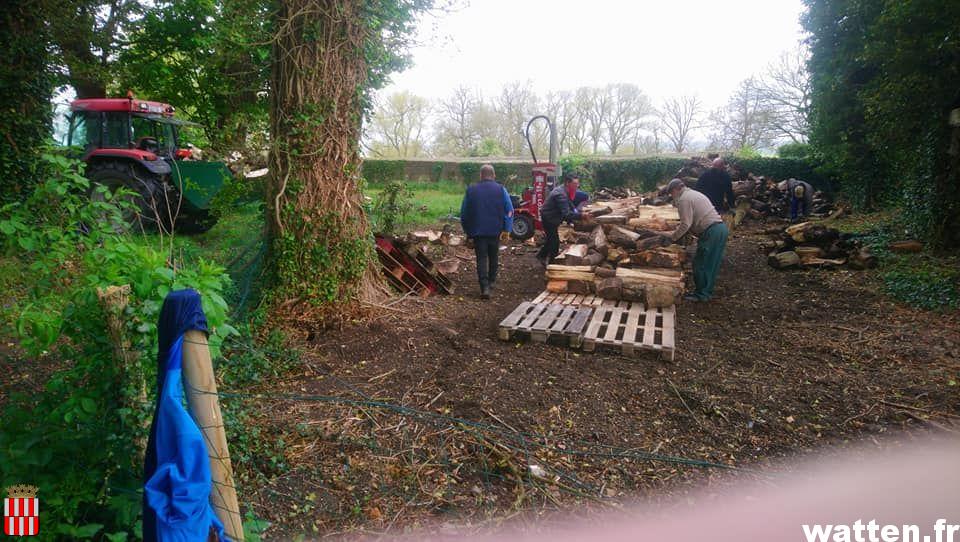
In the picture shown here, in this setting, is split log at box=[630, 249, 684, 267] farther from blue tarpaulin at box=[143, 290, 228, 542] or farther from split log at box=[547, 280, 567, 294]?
blue tarpaulin at box=[143, 290, 228, 542]

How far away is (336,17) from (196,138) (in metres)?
9.92

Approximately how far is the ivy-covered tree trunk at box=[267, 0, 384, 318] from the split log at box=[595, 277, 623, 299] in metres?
3.27

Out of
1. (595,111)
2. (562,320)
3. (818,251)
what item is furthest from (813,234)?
(595,111)

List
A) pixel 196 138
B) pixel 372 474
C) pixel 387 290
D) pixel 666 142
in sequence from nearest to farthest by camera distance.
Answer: pixel 372 474, pixel 387 290, pixel 196 138, pixel 666 142

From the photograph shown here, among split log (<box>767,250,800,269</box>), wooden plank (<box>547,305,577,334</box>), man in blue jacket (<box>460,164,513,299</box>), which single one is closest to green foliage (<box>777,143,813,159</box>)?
split log (<box>767,250,800,269</box>)

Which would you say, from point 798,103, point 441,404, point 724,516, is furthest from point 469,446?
point 798,103

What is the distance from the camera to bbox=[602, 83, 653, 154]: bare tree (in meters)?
43.9

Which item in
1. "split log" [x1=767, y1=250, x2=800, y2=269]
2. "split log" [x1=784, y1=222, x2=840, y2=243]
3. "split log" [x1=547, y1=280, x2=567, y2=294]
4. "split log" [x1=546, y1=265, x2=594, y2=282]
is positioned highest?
"split log" [x1=784, y1=222, x2=840, y2=243]

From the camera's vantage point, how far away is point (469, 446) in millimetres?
3605

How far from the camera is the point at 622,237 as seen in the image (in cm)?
817

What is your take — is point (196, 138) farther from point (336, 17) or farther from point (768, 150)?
point (768, 150)

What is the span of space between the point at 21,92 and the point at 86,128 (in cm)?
214

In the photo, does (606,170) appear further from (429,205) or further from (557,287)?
(557,287)

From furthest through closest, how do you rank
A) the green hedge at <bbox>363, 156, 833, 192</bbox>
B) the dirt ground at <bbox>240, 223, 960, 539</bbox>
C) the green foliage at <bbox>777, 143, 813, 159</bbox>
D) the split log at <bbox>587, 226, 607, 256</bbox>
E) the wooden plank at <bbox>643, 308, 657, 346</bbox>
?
the green foliage at <bbox>777, 143, 813, 159</bbox>
the green hedge at <bbox>363, 156, 833, 192</bbox>
the split log at <bbox>587, 226, 607, 256</bbox>
the wooden plank at <bbox>643, 308, 657, 346</bbox>
the dirt ground at <bbox>240, 223, 960, 539</bbox>
